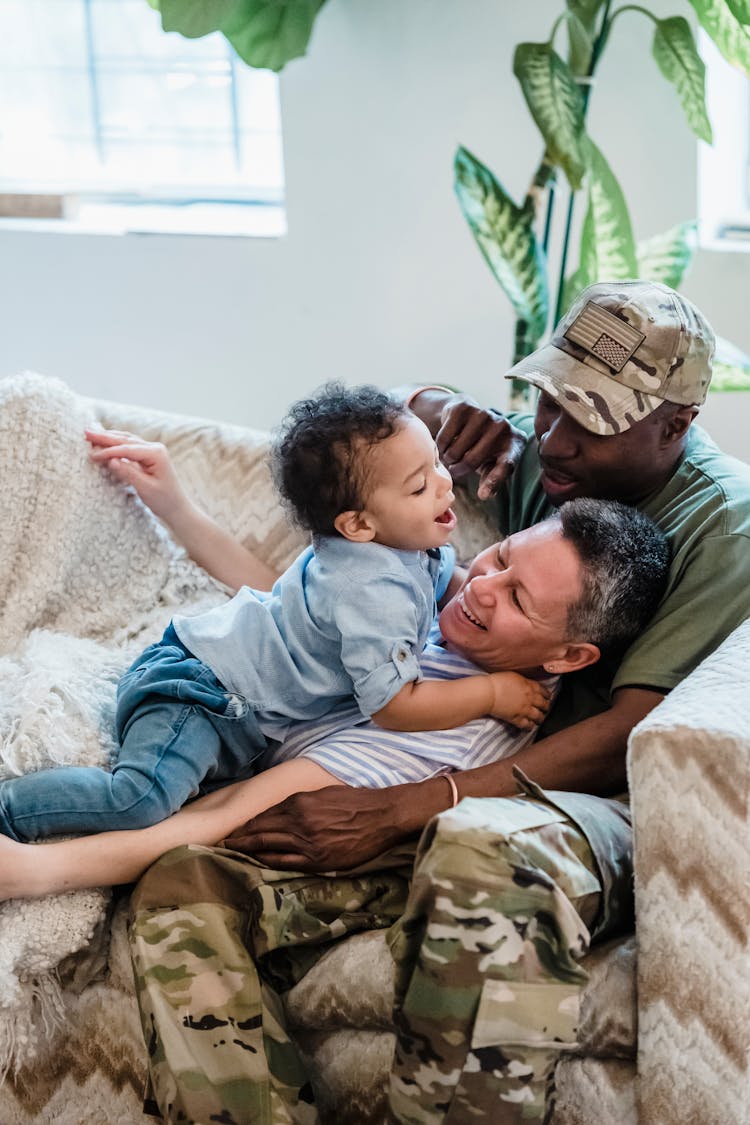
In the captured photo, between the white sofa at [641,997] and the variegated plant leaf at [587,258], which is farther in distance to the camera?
the variegated plant leaf at [587,258]

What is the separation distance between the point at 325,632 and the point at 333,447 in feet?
0.80

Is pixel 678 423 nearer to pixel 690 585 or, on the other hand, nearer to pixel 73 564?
pixel 690 585

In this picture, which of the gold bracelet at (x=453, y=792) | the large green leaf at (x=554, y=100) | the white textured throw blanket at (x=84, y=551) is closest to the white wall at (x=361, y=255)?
the large green leaf at (x=554, y=100)

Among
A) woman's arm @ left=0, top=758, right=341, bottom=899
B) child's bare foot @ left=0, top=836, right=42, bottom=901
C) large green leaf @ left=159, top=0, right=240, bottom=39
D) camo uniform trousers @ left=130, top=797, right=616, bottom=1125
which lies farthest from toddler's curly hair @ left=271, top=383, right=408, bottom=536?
large green leaf @ left=159, top=0, right=240, bottom=39

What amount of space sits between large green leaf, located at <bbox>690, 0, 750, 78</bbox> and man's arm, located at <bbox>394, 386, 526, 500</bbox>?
0.79 metres

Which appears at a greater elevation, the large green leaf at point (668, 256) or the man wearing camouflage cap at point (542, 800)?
the large green leaf at point (668, 256)

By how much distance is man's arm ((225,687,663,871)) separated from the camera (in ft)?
4.91

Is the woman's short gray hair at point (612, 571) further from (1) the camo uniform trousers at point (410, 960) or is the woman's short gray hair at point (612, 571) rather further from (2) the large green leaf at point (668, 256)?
(2) the large green leaf at point (668, 256)

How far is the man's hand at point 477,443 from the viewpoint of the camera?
1.84 m

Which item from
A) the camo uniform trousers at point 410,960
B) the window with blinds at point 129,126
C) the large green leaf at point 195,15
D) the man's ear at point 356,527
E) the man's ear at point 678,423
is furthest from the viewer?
the window with blinds at point 129,126

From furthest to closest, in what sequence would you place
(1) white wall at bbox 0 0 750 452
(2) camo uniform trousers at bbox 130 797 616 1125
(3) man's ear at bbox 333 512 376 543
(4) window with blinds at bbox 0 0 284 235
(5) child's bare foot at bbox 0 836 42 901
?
1. (4) window with blinds at bbox 0 0 284 235
2. (1) white wall at bbox 0 0 750 452
3. (3) man's ear at bbox 333 512 376 543
4. (5) child's bare foot at bbox 0 836 42 901
5. (2) camo uniform trousers at bbox 130 797 616 1125

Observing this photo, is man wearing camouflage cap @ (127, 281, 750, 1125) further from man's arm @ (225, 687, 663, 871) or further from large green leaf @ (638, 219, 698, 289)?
large green leaf @ (638, 219, 698, 289)

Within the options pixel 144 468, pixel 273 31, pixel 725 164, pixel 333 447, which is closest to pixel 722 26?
pixel 725 164

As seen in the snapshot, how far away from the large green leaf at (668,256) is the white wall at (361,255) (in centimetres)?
28
